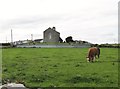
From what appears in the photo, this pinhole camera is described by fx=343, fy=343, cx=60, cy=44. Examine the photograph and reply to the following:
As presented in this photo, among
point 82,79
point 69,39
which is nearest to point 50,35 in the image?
point 69,39

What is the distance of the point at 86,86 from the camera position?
18.6 metres

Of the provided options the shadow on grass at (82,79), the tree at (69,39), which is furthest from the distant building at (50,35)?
the shadow on grass at (82,79)

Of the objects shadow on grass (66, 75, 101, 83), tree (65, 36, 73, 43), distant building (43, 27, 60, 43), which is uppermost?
distant building (43, 27, 60, 43)

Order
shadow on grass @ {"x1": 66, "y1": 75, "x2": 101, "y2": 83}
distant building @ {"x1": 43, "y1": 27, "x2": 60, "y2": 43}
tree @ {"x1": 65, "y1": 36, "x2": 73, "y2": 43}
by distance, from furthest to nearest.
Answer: distant building @ {"x1": 43, "y1": 27, "x2": 60, "y2": 43}, tree @ {"x1": 65, "y1": 36, "x2": 73, "y2": 43}, shadow on grass @ {"x1": 66, "y1": 75, "x2": 101, "y2": 83}

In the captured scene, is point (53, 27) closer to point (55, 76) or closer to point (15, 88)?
point (55, 76)

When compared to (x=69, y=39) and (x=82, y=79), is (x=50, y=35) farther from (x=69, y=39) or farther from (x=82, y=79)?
(x=82, y=79)

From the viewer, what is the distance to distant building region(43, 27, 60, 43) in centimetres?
13525

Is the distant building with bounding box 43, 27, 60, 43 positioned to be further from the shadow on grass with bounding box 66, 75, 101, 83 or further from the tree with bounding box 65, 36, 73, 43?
the shadow on grass with bounding box 66, 75, 101, 83

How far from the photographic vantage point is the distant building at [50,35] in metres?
135

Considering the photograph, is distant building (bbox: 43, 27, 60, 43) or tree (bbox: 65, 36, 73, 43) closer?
tree (bbox: 65, 36, 73, 43)

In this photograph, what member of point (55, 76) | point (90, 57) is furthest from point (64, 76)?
point (90, 57)

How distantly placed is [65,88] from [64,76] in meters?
4.63

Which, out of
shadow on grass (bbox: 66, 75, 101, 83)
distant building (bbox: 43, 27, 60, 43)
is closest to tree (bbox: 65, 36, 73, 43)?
distant building (bbox: 43, 27, 60, 43)

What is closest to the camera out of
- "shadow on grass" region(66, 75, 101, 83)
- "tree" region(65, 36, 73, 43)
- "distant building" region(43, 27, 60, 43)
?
"shadow on grass" region(66, 75, 101, 83)
